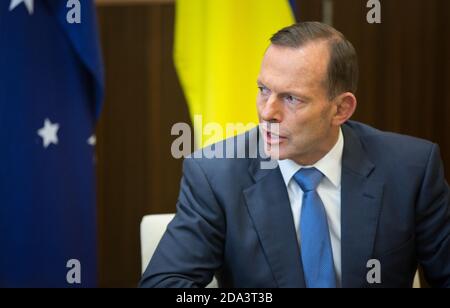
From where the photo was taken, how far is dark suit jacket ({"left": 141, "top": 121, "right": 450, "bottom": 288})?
1642 mm

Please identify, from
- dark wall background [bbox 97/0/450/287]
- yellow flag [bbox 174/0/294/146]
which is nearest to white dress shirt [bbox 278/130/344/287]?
yellow flag [bbox 174/0/294/146]

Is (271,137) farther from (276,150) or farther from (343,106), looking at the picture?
(343,106)

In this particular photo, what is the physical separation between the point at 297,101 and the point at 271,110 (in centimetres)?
9

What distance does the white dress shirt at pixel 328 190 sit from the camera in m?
1.71

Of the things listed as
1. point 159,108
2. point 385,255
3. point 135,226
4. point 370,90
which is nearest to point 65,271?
point 135,226

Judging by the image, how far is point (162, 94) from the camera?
381 cm

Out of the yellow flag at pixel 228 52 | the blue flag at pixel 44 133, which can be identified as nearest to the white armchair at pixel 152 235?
the yellow flag at pixel 228 52

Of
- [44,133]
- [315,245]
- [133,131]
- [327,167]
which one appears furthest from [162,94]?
[315,245]

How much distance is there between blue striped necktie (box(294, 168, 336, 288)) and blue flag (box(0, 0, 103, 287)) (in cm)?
155

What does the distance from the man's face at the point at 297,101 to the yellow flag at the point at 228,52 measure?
3.27ft

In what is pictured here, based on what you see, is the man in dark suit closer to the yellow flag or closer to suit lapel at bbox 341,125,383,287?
suit lapel at bbox 341,125,383,287

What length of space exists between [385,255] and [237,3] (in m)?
1.52
